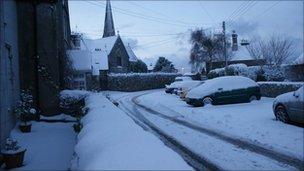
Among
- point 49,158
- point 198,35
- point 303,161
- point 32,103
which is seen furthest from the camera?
point 198,35

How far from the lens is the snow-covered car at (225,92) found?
24.0m

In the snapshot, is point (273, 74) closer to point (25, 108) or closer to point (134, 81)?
point (134, 81)

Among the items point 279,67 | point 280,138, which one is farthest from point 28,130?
point 279,67

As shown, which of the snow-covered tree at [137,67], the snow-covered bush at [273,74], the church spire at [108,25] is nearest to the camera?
the snow-covered bush at [273,74]

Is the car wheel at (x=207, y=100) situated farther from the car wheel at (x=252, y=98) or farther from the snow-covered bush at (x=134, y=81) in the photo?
the snow-covered bush at (x=134, y=81)

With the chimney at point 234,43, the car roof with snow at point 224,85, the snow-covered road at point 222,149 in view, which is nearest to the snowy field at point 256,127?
the snow-covered road at point 222,149

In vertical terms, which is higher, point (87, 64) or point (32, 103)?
point (87, 64)

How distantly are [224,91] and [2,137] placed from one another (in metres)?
15.2

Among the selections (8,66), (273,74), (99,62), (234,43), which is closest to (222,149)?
(8,66)

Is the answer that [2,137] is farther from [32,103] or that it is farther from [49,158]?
[32,103]

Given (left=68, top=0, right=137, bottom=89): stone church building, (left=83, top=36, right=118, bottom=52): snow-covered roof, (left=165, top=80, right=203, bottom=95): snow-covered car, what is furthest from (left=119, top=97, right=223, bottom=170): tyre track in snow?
(left=83, top=36, right=118, bottom=52): snow-covered roof

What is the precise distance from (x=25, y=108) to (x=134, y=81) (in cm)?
3831

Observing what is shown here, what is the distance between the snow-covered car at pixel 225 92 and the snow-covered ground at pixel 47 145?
923 centimetres

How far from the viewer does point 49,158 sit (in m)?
10.6
